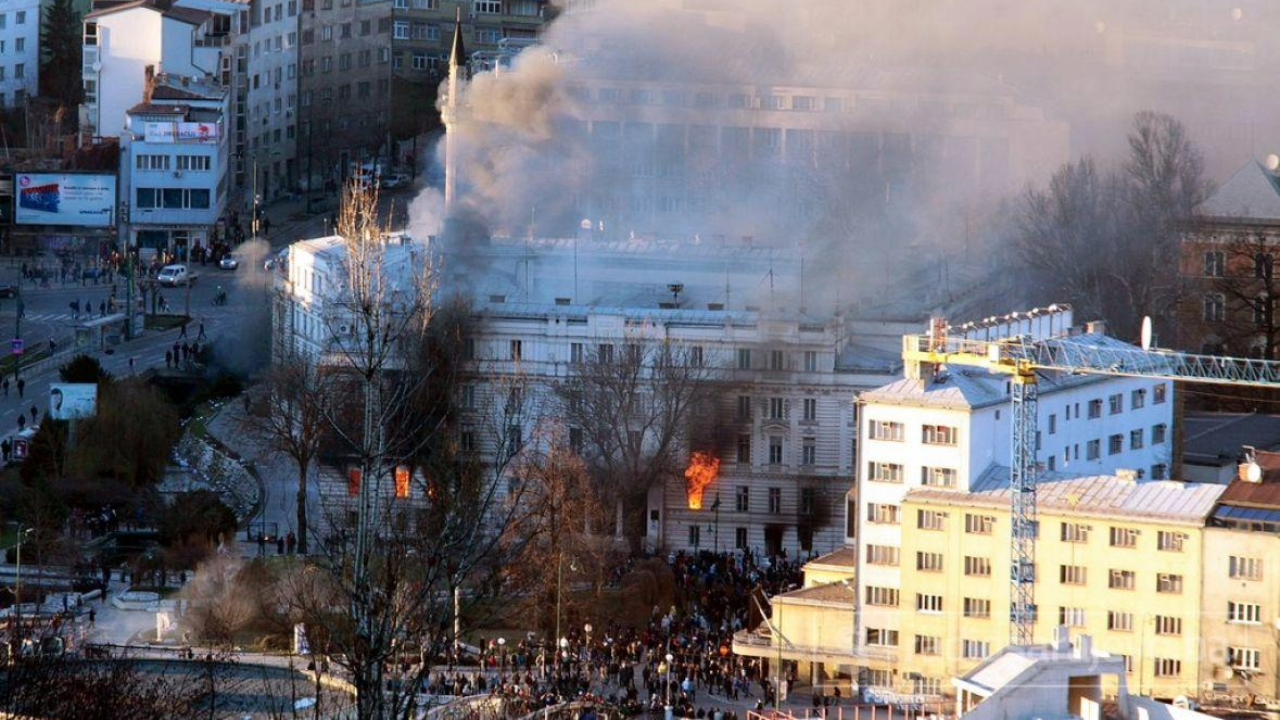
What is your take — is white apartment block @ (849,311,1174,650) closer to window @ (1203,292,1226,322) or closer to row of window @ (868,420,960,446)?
row of window @ (868,420,960,446)

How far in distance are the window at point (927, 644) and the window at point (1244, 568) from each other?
339cm

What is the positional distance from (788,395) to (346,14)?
30.2m

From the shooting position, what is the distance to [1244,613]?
135 feet

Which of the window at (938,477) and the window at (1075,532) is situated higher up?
the window at (938,477)

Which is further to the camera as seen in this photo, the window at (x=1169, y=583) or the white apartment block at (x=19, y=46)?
the white apartment block at (x=19, y=46)

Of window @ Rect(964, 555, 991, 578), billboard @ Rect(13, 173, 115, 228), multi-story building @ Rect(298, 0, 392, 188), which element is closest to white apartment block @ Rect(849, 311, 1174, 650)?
window @ Rect(964, 555, 991, 578)

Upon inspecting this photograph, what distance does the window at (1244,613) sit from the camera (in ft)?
135

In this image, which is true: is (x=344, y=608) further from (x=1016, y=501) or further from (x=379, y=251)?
(x=1016, y=501)

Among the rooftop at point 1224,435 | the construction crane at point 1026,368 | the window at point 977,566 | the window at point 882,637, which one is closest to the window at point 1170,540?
the construction crane at point 1026,368

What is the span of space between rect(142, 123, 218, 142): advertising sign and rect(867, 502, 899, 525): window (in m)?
30.3

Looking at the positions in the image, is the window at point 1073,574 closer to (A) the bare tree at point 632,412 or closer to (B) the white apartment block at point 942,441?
(B) the white apartment block at point 942,441

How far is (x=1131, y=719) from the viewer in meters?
33.0

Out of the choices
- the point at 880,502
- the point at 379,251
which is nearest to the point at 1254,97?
the point at 880,502

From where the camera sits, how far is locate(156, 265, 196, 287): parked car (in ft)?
223
